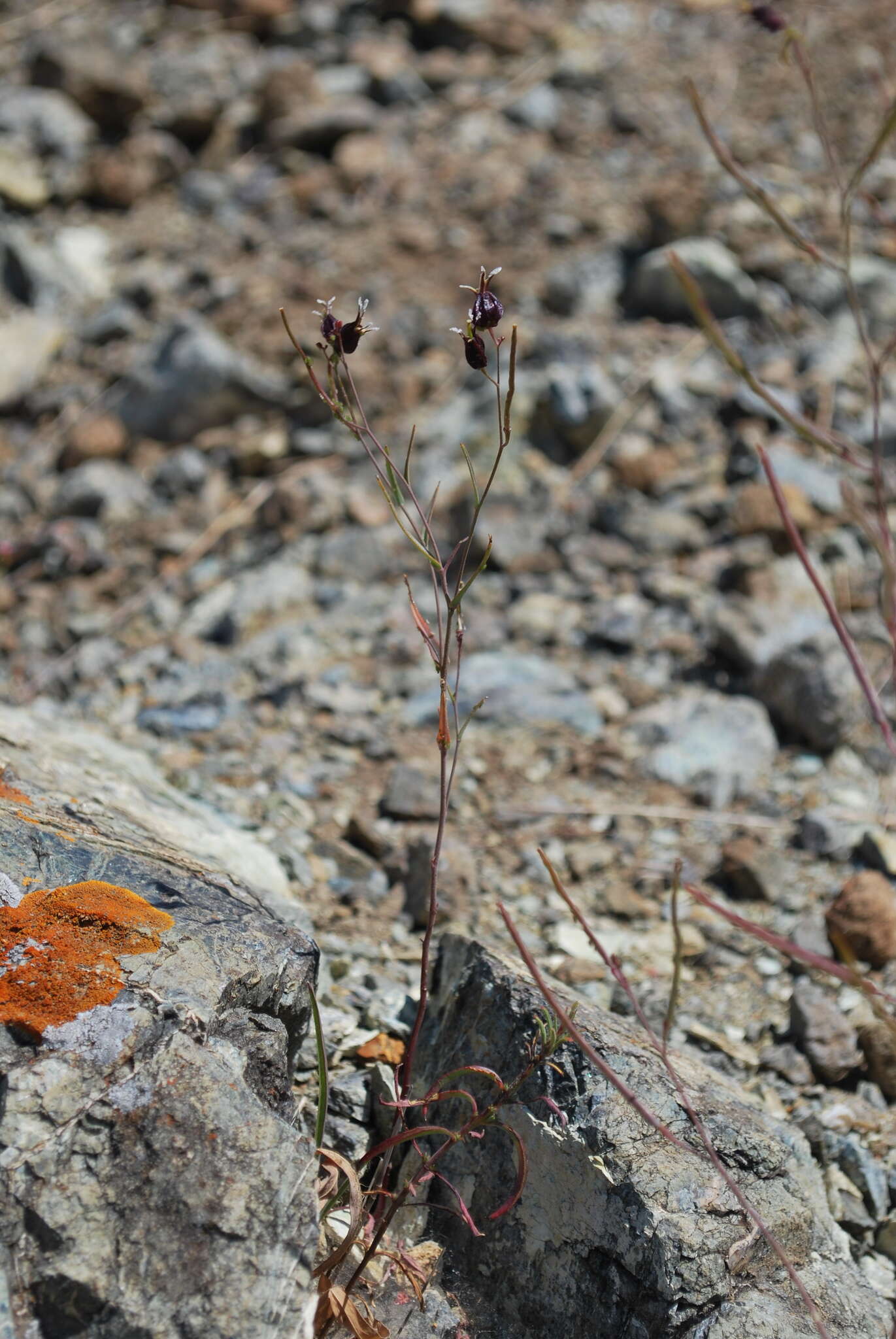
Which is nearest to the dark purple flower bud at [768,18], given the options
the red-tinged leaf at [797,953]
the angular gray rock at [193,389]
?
the red-tinged leaf at [797,953]

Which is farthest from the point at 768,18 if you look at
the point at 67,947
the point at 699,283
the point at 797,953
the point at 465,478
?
the point at 699,283

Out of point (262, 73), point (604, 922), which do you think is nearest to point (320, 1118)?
point (604, 922)

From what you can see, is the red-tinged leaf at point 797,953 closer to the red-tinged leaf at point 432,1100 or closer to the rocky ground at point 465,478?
the red-tinged leaf at point 432,1100

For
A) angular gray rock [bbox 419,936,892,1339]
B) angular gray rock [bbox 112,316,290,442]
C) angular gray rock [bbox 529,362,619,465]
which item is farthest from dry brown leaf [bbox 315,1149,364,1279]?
angular gray rock [bbox 112,316,290,442]

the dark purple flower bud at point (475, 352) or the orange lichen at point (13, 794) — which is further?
the orange lichen at point (13, 794)

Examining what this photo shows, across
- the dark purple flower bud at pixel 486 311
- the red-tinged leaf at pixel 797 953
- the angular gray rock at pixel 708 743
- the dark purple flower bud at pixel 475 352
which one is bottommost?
the red-tinged leaf at pixel 797 953

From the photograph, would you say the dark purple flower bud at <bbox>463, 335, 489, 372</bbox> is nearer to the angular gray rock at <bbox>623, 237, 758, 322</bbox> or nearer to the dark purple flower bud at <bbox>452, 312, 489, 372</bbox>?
the dark purple flower bud at <bbox>452, 312, 489, 372</bbox>

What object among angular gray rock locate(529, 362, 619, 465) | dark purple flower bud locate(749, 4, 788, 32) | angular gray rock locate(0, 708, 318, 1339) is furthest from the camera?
angular gray rock locate(529, 362, 619, 465)
